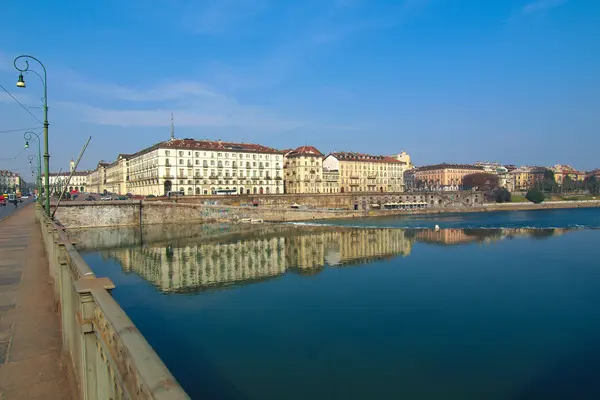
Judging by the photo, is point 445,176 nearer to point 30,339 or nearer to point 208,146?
point 208,146

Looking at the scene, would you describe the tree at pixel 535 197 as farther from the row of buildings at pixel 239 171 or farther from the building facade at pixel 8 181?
the building facade at pixel 8 181

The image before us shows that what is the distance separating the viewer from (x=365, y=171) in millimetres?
104438

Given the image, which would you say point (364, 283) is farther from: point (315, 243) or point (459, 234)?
point (459, 234)

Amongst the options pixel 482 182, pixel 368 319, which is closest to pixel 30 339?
pixel 368 319

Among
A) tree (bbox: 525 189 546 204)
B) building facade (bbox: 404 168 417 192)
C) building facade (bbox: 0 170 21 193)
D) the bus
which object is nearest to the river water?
the bus

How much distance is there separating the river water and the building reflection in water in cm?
28

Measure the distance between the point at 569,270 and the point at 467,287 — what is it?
1099 cm

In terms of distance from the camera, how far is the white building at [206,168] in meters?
73.0

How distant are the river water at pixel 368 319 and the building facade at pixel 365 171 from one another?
61597mm

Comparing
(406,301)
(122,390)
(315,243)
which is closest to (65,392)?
(122,390)

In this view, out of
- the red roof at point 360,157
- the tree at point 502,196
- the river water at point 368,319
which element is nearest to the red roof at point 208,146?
the red roof at point 360,157

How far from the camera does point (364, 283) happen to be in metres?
26.0

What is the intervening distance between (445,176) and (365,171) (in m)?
56.7

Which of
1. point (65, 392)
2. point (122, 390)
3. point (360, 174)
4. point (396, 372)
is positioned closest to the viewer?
point (122, 390)
